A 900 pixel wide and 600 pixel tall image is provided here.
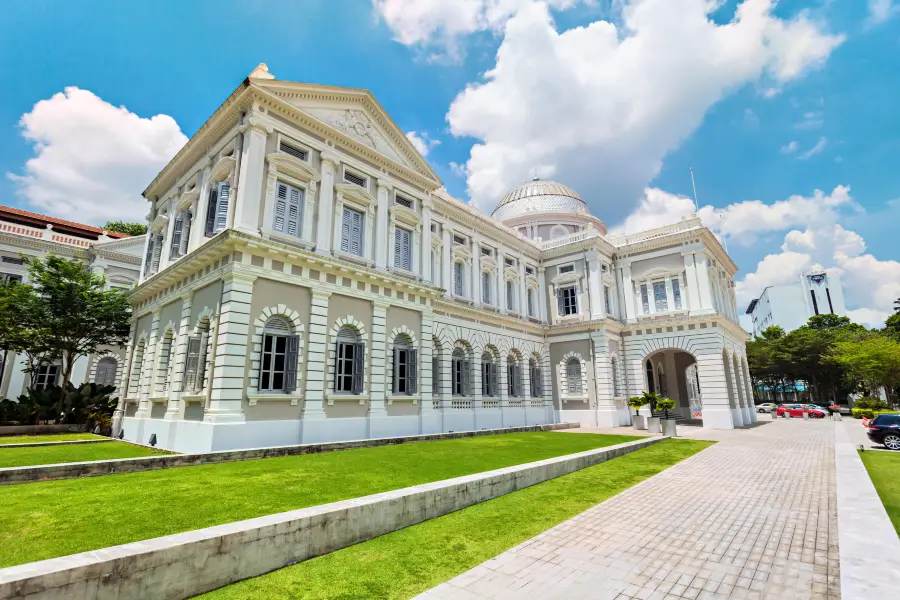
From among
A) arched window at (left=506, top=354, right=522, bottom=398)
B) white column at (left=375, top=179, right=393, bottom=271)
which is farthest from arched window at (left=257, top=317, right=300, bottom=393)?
arched window at (left=506, top=354, right=522, bottom=398)

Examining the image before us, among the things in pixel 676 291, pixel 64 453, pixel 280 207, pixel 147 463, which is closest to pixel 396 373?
pixel 280 207

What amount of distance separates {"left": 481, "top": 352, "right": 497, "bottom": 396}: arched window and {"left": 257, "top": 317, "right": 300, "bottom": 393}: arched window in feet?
39.8

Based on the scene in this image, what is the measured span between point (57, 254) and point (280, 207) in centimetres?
2258

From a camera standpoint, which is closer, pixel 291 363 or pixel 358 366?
pixel 291 363

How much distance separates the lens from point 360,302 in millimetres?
16375

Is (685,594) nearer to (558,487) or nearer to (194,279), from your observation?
(558,487)

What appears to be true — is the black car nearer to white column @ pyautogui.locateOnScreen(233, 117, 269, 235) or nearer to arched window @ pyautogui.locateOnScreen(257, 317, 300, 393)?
arched window @ pyautogui.locateOnScreen(257, 317, 300, 393)

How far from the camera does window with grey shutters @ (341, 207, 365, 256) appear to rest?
16766 millimetres

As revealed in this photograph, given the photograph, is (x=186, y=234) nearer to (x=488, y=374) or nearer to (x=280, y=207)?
(x=280, y=207)

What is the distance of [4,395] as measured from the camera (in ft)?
82.8

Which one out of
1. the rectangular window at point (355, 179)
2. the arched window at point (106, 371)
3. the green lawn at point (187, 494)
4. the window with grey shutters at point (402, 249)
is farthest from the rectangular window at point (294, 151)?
the arched window at point (106, 371)

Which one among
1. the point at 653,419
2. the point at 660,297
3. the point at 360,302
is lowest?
the point at 653,419

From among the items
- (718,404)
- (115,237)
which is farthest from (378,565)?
(115,237)

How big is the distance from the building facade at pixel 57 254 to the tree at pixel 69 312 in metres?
3.03
